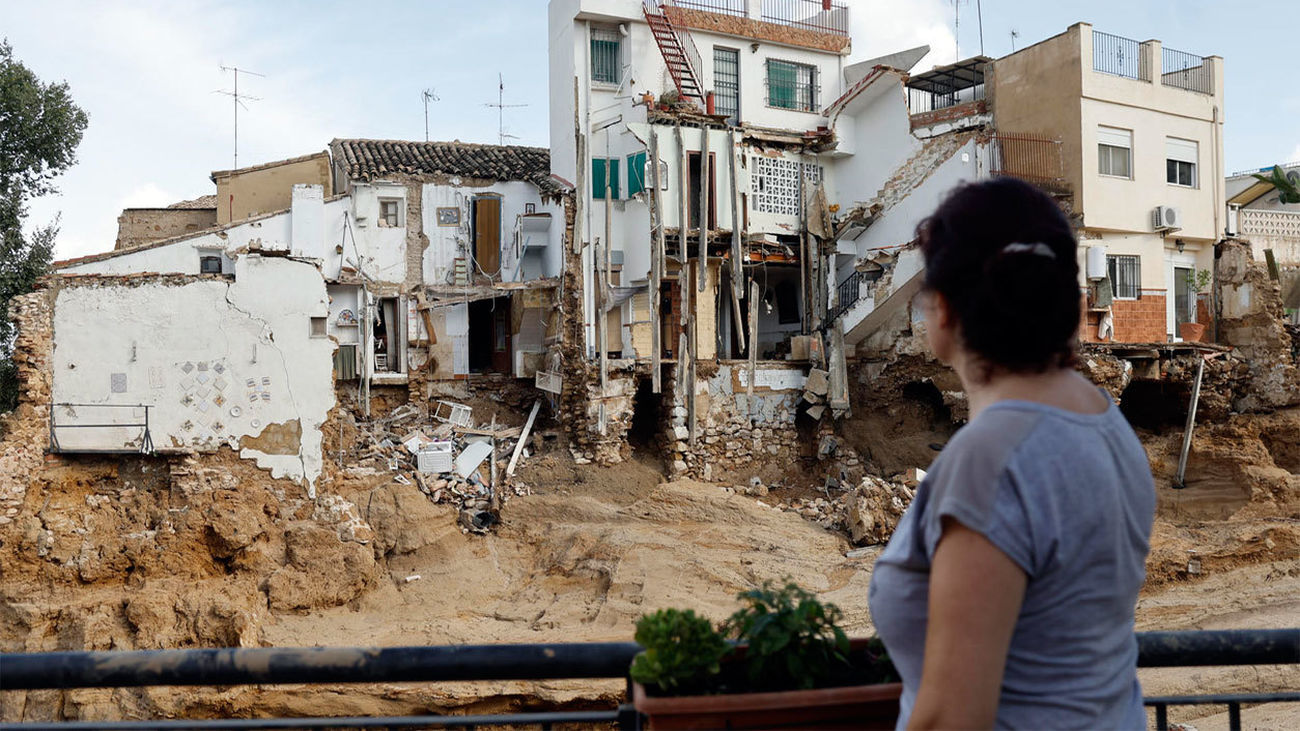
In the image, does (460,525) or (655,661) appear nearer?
(655,661)

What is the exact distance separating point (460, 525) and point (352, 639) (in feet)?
14.2

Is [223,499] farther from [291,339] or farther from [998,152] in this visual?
[998,152]

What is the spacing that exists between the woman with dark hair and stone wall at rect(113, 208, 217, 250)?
28.6 meters

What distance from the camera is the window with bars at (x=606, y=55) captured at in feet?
78.3

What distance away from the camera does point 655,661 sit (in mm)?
2000

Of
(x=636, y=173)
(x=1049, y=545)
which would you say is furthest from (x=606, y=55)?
(x=1049, y=545)

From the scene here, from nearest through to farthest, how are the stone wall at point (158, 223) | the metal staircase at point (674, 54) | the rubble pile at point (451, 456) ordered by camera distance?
the rubble pile at point (451, 456)
the metal staircase at point (674, 54)
the stone wall at point (158, 223)

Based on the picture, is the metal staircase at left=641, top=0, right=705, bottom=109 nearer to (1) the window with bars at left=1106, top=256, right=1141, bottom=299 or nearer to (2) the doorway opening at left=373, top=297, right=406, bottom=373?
(2) the doorway opening at left=373, top=297, right=406, bottom=373

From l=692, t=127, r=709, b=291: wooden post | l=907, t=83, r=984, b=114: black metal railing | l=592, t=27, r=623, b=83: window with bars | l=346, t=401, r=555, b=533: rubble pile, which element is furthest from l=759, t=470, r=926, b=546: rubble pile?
l=907, t=83, r=984, b=114: black metal railing

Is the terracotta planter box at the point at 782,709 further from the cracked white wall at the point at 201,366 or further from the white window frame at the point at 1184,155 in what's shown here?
the white window frame at the point at 1184,155

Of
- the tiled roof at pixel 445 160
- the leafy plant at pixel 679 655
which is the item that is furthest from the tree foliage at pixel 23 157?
the leafy plant at pixel 679 655

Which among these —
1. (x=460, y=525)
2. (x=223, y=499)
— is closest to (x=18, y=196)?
(x=223, y=499)

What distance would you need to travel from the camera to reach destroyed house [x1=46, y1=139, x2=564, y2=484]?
54.9 ft

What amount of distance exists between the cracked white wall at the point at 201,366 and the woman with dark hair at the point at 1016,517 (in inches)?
672
